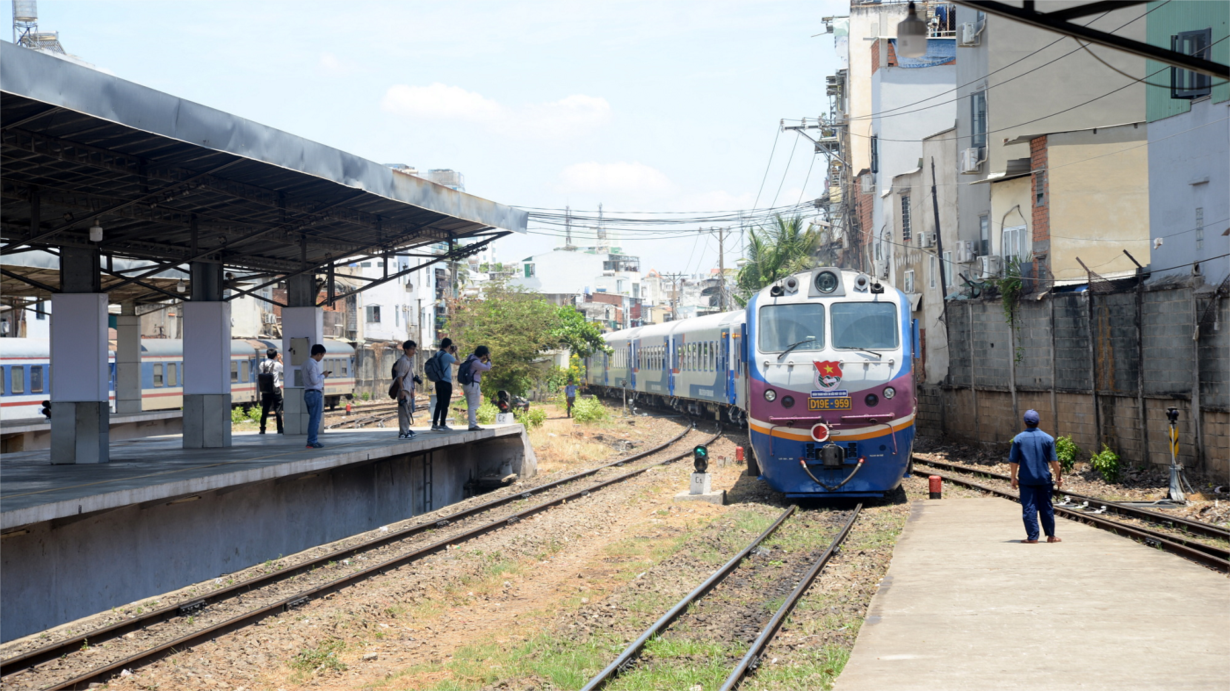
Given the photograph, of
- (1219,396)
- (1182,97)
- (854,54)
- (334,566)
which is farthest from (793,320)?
(854,54)

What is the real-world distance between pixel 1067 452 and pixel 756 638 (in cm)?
1232

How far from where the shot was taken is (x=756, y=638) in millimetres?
8047

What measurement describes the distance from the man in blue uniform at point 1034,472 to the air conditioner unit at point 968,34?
67.7ft

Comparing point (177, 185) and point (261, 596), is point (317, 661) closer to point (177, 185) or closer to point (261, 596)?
point (261, 596)

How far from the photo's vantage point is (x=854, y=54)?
45.9 m

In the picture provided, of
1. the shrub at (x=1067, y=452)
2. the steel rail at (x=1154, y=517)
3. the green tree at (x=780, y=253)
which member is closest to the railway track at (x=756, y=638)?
the steel rail at (x=1154, y=517)

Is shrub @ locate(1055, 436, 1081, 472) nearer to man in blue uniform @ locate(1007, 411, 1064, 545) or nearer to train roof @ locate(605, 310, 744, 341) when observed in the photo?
man in blue uniform @ locate(1007, 411, 1064, 545)

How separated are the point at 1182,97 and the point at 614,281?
78.3m

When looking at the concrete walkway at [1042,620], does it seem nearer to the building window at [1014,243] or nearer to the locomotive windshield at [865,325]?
the locomotive windshield at [865,325]

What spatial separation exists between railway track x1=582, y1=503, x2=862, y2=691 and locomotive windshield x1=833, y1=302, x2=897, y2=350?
9.80 ft

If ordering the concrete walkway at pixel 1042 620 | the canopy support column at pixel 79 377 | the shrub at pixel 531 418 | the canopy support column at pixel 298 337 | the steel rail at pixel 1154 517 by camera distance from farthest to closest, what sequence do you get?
the shrub at pixel 531 418 → the canopy support column at pixel 298 337 → the canopy support column at pixel 79 377 → the steel rail at pixel 1154 517 → the concrete walkway at pixel 1042 620

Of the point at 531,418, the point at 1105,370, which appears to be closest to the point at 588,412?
the point at 531,418

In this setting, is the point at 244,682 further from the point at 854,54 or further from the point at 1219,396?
the point at 854,54

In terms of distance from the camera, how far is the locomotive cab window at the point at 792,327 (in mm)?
14789
